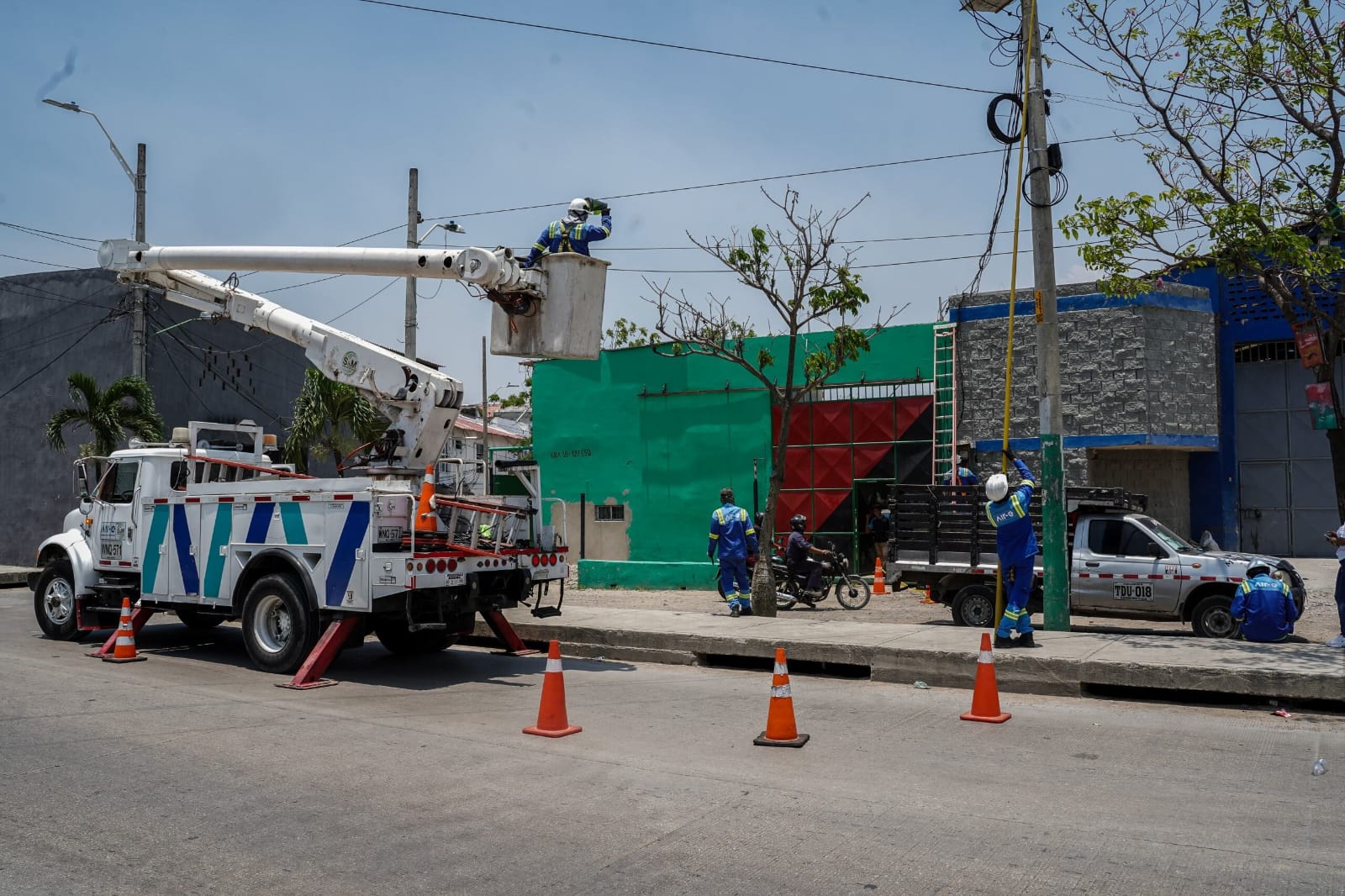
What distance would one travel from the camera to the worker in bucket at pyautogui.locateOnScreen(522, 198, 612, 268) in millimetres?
11430

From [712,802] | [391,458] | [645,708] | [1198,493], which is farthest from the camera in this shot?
[1198,493]

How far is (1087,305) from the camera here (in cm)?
2081

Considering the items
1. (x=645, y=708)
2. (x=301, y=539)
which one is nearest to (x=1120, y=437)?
(x=645, y=708)

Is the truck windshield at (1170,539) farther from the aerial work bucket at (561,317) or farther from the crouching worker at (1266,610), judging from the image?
the aerial work bucket at (561,317)

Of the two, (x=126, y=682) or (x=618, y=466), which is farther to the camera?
(x=618, y=466)

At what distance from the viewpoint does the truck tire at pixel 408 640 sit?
12609 millimetres

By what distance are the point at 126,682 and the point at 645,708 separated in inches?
207

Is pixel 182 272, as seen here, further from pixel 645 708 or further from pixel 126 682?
pixel 645 708

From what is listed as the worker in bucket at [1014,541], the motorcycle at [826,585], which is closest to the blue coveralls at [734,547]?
the motorcycle at [826,585]

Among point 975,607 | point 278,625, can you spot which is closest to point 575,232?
point 278,625

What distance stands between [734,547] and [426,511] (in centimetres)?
663

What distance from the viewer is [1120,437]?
2033 cm

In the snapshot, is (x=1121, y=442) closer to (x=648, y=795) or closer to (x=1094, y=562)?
(x=1094, y=562)

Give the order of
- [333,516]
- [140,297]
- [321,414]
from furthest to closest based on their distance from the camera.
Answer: [140,297]
[321,414]
[333,516]
